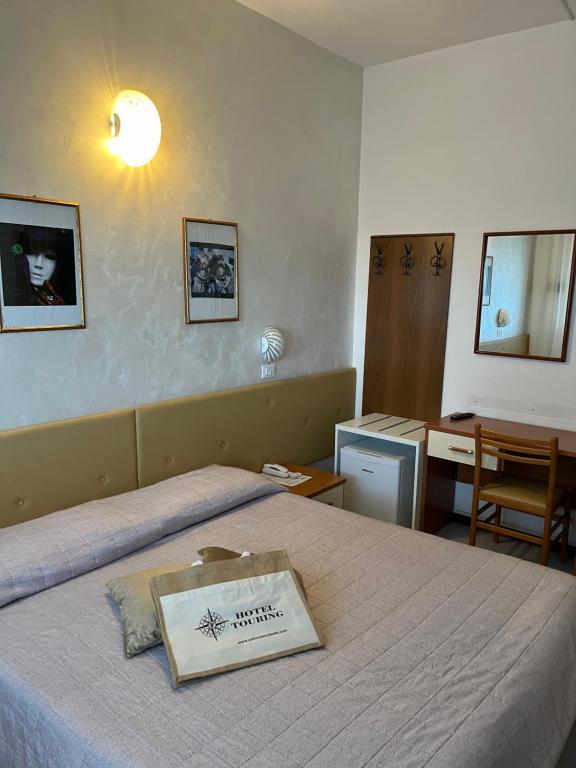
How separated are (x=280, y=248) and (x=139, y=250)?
2.99 ft

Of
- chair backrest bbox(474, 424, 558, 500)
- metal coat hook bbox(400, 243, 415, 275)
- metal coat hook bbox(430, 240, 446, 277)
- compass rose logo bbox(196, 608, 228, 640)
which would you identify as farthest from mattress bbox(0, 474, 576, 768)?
metal coat hook bbox(400, 243, 415, 275)

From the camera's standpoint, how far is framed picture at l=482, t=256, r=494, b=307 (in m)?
3.12

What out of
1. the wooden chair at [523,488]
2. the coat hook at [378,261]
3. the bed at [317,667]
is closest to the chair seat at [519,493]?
the wooden chair at [523,488]

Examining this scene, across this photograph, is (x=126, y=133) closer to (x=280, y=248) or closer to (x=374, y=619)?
(x=280, y=248)

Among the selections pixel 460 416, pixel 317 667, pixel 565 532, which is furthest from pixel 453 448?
pixel 317 667

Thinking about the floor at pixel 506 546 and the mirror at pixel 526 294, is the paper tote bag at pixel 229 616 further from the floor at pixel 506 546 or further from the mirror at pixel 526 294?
the mirror at pixel 526 294

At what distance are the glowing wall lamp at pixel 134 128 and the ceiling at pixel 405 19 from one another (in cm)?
90

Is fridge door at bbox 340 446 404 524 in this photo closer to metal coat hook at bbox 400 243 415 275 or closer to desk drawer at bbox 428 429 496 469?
desk drawer at bbox 428 429 496 469

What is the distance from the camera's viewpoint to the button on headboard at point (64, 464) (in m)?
2.00

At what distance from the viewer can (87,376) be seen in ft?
7.40

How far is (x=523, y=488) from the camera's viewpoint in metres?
2.84

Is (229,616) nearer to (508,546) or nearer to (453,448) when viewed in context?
(453,448)

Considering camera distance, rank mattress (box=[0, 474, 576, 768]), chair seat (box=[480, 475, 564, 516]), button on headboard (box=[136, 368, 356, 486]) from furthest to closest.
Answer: chair seat (box=[480, 475, 564, 516]), button on headboard (box=[136, 368, 356, 486]), mattress (box=[0, 474, 576, 768])

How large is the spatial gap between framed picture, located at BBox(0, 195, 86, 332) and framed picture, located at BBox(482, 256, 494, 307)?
6.91ft
